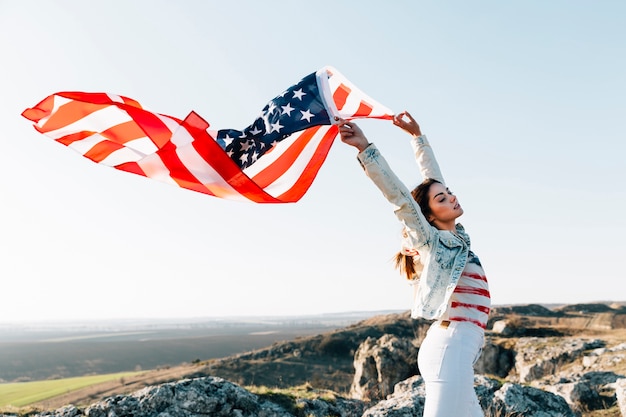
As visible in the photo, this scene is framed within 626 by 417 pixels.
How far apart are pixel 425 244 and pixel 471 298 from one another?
0.48m

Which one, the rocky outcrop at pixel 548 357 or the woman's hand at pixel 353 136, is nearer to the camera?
the woman's hand at pixel 353 136

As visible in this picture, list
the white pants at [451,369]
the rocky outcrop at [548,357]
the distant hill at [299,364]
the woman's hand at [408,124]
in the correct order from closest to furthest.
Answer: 1. the white pants at [451,369]
2. the woman's hand at [408,124]
3. the rocky outcrop at [548,357]
4. the distant hill at [299,364]

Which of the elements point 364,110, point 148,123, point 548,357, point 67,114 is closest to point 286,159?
point 364,110

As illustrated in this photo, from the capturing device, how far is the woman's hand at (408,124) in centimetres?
459

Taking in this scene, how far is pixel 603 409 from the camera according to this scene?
917cm

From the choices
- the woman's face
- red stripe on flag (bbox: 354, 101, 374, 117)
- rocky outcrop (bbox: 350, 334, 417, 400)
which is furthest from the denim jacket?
Result: rocky outcrop (bbox: 350, 334, 417, 400)

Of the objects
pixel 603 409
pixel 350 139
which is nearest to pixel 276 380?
pixel 603 409

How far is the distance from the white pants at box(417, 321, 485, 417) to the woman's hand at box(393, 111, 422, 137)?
6.60ft

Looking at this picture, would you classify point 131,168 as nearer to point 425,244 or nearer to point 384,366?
point 425,244

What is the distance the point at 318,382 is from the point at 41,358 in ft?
281

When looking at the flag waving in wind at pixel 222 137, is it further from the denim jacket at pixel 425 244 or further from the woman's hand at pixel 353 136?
the denim jacket at pixel 425 244

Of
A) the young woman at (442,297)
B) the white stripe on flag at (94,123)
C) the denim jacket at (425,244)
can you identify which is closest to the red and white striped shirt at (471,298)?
the young woman at (442,297)

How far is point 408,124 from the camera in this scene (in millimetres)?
4617

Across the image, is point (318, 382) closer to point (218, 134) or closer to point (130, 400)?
point (130, 400)
